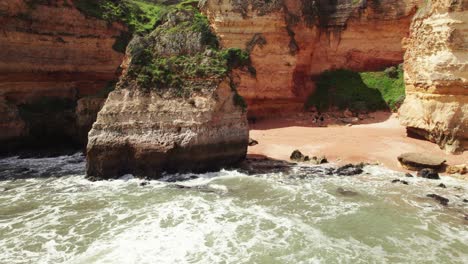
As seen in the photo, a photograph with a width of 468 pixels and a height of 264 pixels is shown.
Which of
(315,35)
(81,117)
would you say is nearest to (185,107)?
(81,117)

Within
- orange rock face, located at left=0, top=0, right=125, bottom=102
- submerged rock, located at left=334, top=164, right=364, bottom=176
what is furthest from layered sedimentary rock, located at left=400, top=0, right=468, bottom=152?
orange rock face, located at left=0, top=0, right=125, bottom=102

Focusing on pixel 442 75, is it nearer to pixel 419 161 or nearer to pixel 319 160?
pixel 419 161

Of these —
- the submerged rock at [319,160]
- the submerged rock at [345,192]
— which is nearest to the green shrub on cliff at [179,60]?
the submerged rock at [319,160]

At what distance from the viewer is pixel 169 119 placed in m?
17.9

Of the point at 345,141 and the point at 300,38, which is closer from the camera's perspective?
the point at 345,141

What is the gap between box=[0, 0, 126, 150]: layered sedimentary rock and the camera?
25.6 meters

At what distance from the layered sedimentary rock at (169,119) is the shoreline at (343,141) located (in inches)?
190

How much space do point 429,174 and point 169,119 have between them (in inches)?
493

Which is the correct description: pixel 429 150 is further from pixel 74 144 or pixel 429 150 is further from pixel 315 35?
pixel 74 144

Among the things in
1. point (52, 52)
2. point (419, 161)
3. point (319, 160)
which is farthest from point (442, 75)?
point (52, 52)

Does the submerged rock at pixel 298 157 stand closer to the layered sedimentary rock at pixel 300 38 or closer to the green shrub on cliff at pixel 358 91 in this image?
the layered sedimentary rock at pixel 300 38

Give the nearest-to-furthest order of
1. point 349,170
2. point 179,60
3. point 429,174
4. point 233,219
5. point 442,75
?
1. point 233,219
2. point 429,174
3. point 349,170
4. point 179,60
5. point 442,75

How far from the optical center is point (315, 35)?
3428cm

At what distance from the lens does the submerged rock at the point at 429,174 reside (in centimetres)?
1757
